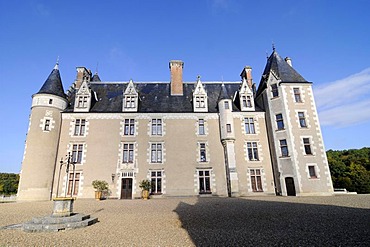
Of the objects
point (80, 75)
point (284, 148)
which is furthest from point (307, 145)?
point (80, 75)

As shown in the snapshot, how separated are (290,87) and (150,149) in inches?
552

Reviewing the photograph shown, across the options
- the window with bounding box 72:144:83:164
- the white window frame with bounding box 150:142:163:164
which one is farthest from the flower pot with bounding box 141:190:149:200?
the window with bounding box 72:144:83:164

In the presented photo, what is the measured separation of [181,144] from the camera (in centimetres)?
1828

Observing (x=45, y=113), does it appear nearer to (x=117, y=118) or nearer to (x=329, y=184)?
(x=117, y=118)

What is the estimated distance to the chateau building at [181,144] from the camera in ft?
54.1

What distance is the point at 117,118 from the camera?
1875 cm

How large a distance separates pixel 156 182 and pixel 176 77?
11464mm

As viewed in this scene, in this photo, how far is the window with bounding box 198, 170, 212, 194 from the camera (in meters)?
17.2

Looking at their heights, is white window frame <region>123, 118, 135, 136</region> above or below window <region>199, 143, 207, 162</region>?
above

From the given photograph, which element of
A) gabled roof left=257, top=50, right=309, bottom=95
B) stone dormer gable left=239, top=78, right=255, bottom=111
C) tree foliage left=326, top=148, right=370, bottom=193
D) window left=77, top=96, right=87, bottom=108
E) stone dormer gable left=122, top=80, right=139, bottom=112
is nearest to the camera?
gabled roof left=257, top=50, right=309, bottom=95

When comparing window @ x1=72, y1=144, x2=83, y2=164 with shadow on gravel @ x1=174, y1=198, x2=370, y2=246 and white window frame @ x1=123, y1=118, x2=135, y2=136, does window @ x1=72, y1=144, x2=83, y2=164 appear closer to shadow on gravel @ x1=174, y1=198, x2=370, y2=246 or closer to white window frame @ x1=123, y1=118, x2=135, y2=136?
white window frame @ x1=123, y1=118, x2=135, y2=136

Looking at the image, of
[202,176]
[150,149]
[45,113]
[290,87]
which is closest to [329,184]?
[290,87]

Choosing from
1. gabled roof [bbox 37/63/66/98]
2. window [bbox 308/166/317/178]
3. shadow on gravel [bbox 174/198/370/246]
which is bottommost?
shadow on gravel [bbox 174/198/370/246]

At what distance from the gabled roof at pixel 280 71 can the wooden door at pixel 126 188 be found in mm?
15632
